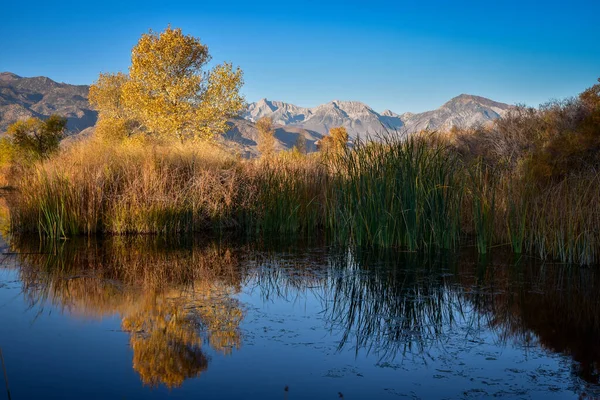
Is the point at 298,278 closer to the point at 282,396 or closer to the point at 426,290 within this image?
the point at 426,290

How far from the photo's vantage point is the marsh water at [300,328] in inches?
148

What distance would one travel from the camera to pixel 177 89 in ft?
95.2

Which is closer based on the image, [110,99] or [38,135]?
[38,135]

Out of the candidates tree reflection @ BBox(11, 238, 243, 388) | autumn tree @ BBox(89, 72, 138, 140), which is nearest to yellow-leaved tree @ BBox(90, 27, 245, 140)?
autumn tree @ BBox(89, 72, 138, 140)

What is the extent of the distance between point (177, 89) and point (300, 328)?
85.1 feet

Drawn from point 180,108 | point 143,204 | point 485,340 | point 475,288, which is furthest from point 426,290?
point 180,108

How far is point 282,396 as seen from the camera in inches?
139

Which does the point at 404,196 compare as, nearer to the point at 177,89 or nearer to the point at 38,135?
the point at 177,89

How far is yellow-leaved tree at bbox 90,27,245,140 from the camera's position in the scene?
1139 inches

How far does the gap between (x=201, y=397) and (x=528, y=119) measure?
692 inches

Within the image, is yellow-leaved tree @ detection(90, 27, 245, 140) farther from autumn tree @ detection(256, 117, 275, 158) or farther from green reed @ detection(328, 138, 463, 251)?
green reed @ detection(328, 138, 463, 251)

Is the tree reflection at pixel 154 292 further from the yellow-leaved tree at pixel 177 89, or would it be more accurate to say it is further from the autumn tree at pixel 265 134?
the autumn tree at pixel 265 134

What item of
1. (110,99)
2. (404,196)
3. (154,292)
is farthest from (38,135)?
(154,292)

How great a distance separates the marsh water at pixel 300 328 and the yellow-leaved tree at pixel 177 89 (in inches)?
844
